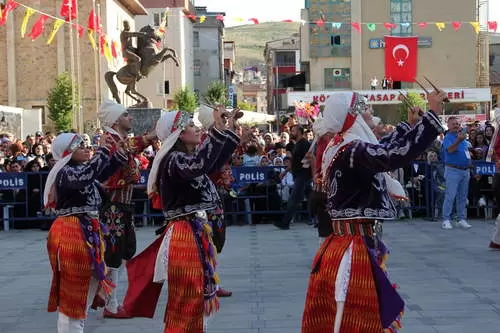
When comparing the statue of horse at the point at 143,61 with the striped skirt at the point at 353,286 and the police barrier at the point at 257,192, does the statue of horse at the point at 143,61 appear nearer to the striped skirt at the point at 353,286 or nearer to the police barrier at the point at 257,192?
the police barrier at the point at 257,192

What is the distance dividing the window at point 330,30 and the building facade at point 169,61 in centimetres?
1339

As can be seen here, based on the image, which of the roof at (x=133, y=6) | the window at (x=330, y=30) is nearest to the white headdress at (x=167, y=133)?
the roof at (x=133, y=6)

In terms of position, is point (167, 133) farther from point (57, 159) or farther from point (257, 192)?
point (257, 192)

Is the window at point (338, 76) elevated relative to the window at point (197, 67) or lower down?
lower down

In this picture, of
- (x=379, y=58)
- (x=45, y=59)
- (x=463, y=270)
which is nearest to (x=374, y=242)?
(x=463, y=270)

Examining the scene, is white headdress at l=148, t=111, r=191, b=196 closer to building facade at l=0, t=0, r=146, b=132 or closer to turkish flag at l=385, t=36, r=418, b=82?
building facade at l=0, t=0, r=146, b=132

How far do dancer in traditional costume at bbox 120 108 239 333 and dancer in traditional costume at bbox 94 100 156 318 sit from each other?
1766mm

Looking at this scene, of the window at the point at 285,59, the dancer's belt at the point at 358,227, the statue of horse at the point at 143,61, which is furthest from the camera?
the window at the point at 285,59

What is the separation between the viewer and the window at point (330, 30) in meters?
62.3

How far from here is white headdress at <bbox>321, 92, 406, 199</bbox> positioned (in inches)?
203

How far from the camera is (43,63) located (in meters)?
51.2

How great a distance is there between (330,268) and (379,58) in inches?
2358

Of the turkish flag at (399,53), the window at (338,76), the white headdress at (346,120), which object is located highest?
the turkish flag at (399,53)

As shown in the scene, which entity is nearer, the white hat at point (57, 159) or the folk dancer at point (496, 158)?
the white hat at point (57, 159)
